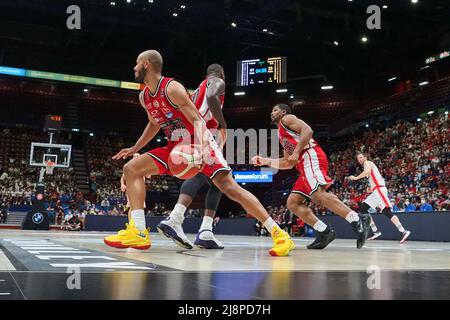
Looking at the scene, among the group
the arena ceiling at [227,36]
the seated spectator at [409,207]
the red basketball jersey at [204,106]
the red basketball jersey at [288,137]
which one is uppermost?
the arena ceiling at [227,36]

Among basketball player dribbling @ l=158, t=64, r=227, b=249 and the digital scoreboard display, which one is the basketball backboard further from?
basketball player dribbling @ l=158, t=64, r=227, b=249

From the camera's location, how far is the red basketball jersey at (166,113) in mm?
3270

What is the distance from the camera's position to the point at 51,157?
46.7 feet

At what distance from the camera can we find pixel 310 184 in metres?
4.73

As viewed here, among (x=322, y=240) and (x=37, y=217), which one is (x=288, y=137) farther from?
(x=37, y=217)

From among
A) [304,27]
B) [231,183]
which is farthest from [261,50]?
[231,183]

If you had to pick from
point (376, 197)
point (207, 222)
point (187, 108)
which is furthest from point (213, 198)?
point (376, 197)

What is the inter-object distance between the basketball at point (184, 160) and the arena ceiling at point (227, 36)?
13.6m

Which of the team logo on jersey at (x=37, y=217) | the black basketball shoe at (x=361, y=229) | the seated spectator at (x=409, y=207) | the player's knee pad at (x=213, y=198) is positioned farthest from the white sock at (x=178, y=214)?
the team logo on jersey at (x=37, y=217)

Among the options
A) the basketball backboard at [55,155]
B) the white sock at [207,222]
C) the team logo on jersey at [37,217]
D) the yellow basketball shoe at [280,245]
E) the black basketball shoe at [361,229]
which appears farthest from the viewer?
the basketball backboard at [55,155]

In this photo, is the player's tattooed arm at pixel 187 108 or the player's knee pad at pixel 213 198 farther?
the player's knee pad at pixel 213 198

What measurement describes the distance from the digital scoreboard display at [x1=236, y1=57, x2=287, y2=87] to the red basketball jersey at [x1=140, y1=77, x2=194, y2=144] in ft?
54.1

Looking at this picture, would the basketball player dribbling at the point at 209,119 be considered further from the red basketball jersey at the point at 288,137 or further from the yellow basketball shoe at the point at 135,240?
the red basketball jersey at the point at 288,137
